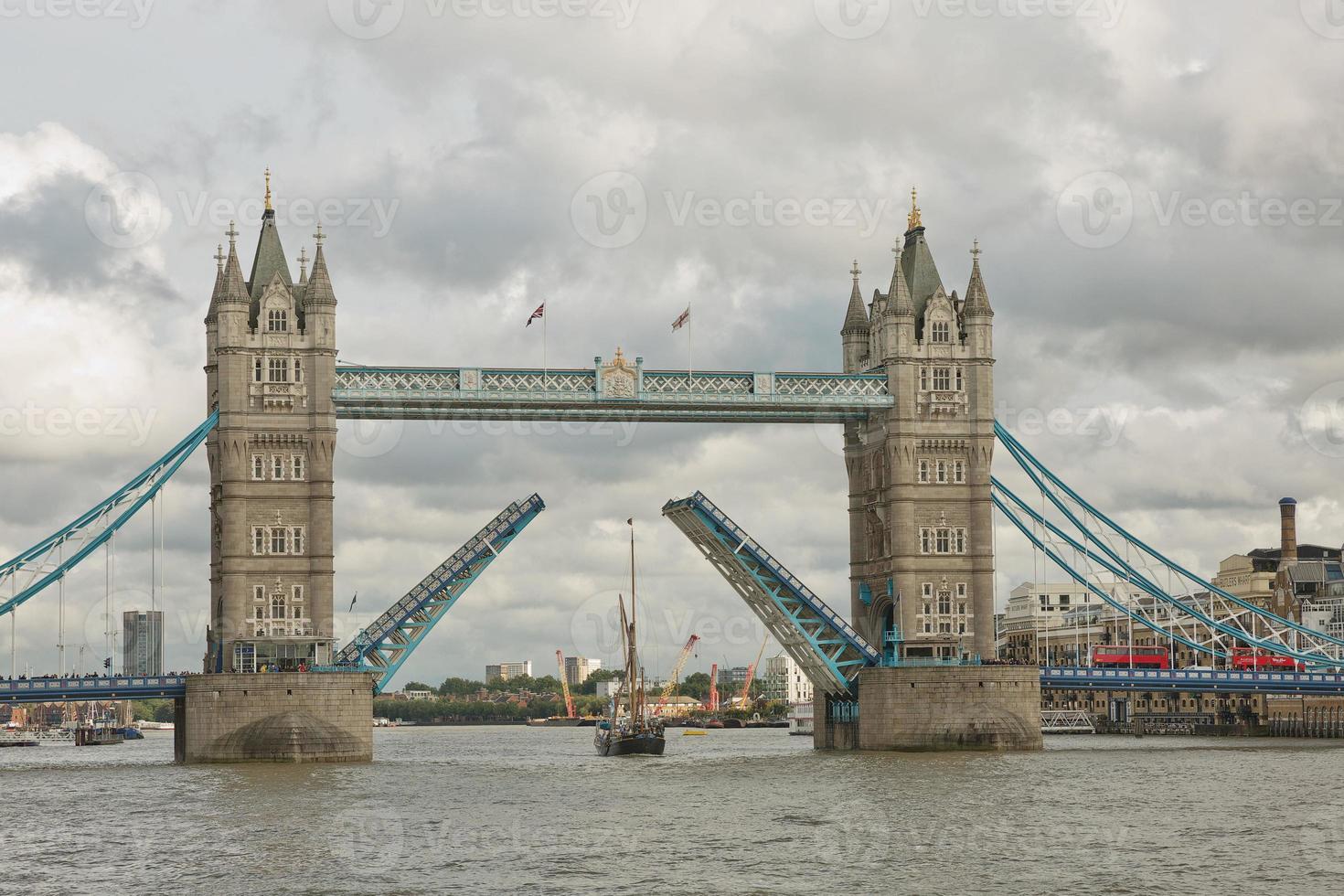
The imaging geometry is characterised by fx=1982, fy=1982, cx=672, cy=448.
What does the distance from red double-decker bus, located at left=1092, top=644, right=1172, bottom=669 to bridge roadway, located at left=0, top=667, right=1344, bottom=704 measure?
17254 millimetres

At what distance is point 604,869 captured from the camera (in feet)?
151

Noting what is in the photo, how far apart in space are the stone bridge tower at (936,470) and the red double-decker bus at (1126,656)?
28869 millimetres

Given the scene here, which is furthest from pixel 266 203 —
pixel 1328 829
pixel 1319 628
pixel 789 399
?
pixel 1319 628

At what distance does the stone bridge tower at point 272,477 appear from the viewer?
3182 inches

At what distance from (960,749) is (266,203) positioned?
37.4 metres

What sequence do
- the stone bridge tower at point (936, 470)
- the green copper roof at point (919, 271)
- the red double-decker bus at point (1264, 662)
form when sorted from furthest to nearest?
1. the red double-decker bus at point (1264, 662)
2. the green copper roof at point (919, 271)
3. the stone bridge tower at point (936, 470)

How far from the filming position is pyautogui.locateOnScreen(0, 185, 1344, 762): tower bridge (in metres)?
80.3

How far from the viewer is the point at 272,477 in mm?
81312

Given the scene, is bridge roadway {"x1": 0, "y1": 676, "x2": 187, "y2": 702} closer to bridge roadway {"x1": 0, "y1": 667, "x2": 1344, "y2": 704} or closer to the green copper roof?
bridge roadway {"x1": 0, "y1": 667, "x2": 1344, "y2": 704}

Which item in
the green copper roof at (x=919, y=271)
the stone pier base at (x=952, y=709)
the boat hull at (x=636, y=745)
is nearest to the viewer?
the stone pier base at (x=952, y=709)

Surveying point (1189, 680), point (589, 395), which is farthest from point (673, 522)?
point (1189, 680)

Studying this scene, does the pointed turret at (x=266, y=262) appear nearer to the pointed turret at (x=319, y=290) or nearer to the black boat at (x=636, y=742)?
the pointed turret at (x=319, y=290)

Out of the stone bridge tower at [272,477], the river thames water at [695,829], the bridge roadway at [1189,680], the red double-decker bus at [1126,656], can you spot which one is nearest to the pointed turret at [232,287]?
the stone bridge tower at [272,477]

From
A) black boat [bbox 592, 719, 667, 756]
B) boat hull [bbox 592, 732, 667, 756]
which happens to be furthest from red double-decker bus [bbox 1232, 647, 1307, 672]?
boat hull [bbox 592, 732, 667, 756]
